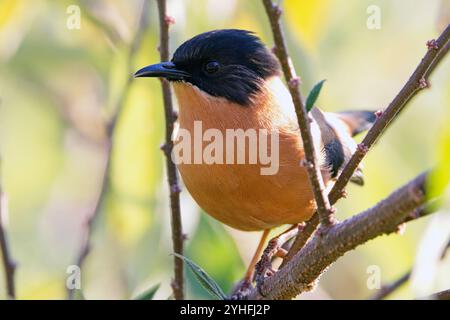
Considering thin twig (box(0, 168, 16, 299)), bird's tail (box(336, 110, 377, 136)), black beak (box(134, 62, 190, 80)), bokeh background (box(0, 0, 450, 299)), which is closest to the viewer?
thin twig (box(0, 168, 16, 299))

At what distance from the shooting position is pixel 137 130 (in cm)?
409

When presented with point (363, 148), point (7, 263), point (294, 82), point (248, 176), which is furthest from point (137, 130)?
point (294, 82)

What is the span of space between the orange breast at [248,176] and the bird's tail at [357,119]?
1.06 metres

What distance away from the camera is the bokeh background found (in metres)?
4.03

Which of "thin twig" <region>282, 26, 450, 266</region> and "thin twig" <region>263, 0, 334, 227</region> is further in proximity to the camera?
"thin twig" <region>282, 26, 450, 266</region>

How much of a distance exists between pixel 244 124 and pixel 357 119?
4.98 feet

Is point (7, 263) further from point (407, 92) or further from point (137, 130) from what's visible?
point (407, 92)

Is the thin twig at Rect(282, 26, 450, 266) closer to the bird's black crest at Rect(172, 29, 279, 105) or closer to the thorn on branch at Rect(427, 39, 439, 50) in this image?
the thorn on branch at Rect(427, 39, 439, 50)

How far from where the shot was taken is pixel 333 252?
2.46 meters

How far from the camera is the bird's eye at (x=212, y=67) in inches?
165

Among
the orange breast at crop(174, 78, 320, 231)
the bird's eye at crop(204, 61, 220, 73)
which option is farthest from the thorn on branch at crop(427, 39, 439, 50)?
the bird's eye at crop(204, 61, 220, 73)

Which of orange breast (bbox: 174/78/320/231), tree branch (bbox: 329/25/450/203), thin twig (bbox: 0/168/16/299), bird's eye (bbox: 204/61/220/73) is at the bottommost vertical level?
thin twig (bbox: 0/168/16/299)

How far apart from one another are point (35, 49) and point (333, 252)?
10.7 feet

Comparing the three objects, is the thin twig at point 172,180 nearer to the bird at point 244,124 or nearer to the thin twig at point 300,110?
the bird at point 244,124
